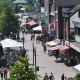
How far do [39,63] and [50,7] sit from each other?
98.6 feet

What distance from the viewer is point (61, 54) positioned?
55000mm

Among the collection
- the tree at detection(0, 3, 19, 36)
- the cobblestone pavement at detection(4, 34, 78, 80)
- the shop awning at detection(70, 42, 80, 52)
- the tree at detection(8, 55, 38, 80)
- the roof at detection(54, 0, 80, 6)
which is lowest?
the cobblestone pavement at detection(4, 34, 78, 80)

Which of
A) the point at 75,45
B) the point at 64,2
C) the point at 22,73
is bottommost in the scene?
the point at 75,45

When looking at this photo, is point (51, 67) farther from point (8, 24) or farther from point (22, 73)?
point (8, 24)

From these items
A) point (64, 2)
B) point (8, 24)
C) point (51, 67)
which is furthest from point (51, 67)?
point (8, 24)

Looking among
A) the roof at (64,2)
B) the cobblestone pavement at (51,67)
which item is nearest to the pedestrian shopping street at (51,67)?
the cobblestone pavement at (51,67)

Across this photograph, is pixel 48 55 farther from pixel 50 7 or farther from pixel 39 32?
pixel 39 32

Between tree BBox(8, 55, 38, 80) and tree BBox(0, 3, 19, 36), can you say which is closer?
tree BBox(8, 55, 38, 80)

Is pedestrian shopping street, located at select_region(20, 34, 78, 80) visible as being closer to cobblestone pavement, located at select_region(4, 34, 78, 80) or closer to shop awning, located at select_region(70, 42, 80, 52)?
cobblestone pavement, located at select_region(4, 34, 78, 80)

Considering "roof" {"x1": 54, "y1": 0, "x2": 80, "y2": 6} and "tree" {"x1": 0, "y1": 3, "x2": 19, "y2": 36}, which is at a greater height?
"roof" {"x1": 54, "y1": 0, "x2": 80, "y2": 6}

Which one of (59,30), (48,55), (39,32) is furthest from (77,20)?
(39,32)

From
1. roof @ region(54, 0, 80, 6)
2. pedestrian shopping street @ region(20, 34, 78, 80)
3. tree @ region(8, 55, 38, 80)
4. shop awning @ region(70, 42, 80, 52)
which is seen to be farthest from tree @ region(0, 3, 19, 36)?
tree @ region(8, 55, 38, 80)

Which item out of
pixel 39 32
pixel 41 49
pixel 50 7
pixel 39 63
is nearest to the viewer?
pixel 39 63

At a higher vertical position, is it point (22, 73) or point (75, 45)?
point (22, 73)
